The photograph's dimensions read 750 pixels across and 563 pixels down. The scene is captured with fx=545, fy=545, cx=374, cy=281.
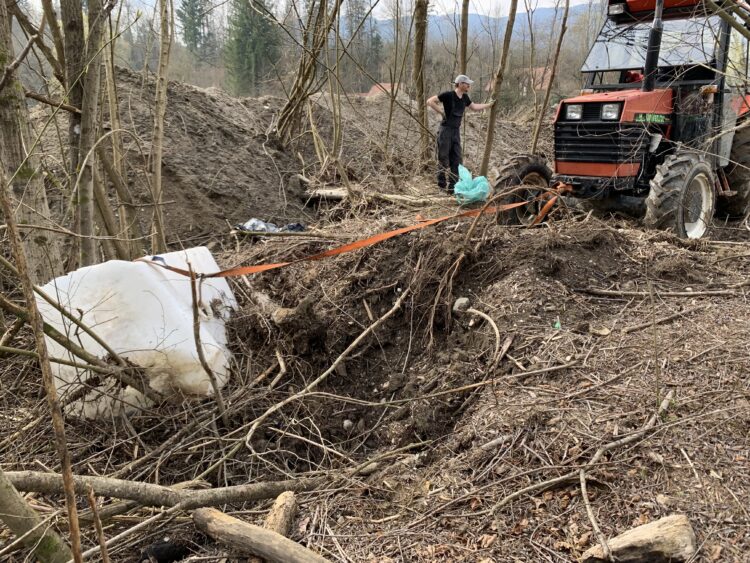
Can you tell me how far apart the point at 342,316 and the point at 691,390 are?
2268 mm

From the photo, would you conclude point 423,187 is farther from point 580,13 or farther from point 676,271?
point 580,13

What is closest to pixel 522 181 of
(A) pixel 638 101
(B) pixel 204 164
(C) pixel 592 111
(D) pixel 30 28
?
(C) pixel 592 111

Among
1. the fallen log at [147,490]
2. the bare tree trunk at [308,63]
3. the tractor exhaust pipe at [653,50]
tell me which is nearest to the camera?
the fallen log at [147,490]

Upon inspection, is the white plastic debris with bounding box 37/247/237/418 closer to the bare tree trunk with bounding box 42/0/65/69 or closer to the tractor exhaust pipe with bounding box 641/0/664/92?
the bare tree trunk with bounding box 42/0/65/69

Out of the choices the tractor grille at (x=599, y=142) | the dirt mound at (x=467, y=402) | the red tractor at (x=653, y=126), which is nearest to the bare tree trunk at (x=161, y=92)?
the dirt mound at (x=467, y=402)

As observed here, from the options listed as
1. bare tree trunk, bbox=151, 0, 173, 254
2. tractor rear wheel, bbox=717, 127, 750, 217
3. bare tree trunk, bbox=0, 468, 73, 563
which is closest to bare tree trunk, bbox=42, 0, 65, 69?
bare tree trunk, bbox=151, 0, 173, 254

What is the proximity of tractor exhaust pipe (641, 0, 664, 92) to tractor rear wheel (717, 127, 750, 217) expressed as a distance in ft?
5.51

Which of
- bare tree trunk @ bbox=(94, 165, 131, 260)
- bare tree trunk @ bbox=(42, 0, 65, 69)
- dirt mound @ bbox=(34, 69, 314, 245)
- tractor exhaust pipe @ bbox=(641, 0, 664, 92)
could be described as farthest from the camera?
dirt mound @ bbox=(34, 69, 314, 245)

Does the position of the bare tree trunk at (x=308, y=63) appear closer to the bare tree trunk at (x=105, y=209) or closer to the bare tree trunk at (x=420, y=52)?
the bare tree trunk at (x=420, y=52)

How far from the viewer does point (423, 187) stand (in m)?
8.17

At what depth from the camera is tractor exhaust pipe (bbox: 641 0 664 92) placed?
5.26m

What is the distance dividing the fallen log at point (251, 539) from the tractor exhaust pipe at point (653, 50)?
5624 millimetres

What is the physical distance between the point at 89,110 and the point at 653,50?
5.20m

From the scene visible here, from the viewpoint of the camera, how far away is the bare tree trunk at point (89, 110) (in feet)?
11.1
